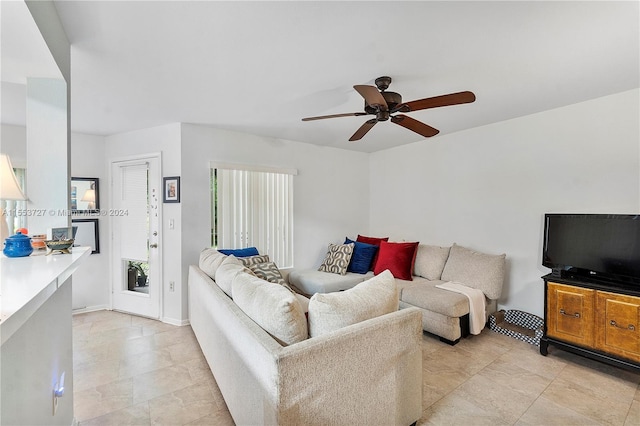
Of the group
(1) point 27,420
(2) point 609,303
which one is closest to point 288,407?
(1) point 27,420

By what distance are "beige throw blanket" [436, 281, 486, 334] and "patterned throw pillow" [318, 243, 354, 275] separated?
51.0 inches

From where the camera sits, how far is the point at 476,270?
3.34 meters

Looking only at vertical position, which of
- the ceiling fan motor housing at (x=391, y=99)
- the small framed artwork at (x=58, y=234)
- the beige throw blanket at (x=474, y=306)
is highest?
the ceiling fan motor housing at (x=391, y=99)

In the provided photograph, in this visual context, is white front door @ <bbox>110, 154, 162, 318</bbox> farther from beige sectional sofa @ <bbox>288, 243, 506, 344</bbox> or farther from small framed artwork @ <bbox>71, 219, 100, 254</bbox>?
beige sectional sofa @ <bbox>288, 243, 506, 344</bbox>

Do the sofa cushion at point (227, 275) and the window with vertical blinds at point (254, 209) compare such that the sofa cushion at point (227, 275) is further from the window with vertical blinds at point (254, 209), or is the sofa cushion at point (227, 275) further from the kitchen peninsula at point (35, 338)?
the window with vertical blinds at point (254, 209)

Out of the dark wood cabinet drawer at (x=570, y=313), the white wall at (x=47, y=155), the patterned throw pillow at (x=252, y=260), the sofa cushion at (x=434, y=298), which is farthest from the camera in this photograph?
the patterned throw pillow at (x=252, y=260)

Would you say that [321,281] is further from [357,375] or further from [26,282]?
[26,282]

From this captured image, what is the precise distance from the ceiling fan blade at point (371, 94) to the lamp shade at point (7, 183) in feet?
6.20

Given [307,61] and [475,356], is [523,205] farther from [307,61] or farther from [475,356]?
[307,61]

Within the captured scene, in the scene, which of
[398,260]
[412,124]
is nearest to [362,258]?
[398,260]

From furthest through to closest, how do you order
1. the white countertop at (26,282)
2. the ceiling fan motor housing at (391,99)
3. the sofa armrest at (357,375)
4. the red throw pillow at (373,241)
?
the red throw pillow at (373,241) < the ceiling fan motor housing at (391,99) < the sofa armrest at (357,375) < the white countertop at (26,282)

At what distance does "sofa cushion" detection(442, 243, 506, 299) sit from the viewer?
3.21 metres

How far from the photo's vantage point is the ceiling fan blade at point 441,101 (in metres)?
1.92

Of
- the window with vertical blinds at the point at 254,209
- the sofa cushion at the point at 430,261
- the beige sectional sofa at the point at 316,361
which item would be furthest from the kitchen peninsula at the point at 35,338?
the sofa cushion at the point at 430,261
